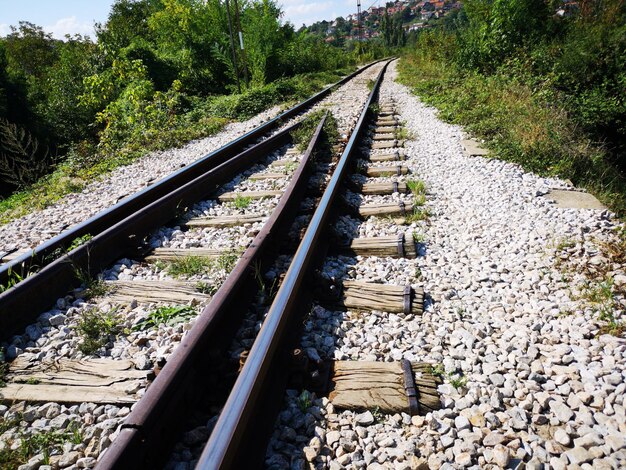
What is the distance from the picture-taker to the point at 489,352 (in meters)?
2.06

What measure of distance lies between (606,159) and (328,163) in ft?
13.4

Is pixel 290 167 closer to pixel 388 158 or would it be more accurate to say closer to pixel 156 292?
pixel 388 158

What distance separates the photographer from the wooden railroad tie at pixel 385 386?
177 centimetres

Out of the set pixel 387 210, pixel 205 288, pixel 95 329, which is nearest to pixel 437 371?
pixel 205 288

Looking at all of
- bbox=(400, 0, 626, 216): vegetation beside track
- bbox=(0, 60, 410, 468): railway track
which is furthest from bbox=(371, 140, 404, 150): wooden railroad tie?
bbox=(0, 60, 410, 468): railway track

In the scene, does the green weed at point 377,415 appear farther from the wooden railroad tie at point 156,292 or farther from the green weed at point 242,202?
the green weed at point 242,202

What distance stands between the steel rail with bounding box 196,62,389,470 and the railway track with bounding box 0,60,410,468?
29 cm

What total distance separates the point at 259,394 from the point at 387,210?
2.35 meters

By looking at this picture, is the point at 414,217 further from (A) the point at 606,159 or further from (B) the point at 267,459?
(A) the point at 606,159

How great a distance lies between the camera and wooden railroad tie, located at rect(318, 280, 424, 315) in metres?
2.41

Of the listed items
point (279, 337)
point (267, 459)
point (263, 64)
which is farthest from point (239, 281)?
point (263, 64)

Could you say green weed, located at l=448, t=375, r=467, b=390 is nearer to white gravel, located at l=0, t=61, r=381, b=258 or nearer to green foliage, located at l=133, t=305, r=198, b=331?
green foliage, located at l=133, t=305, r=198, b=331

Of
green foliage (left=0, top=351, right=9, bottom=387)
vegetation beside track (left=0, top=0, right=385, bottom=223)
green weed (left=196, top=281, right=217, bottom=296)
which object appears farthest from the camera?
vegetation beside track (left=0, top=0, right=385, bottom=223)

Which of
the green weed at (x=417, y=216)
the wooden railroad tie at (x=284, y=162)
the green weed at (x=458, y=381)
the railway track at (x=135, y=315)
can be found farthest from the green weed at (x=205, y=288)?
the wooden railroad tie at (x=284, y=162)
